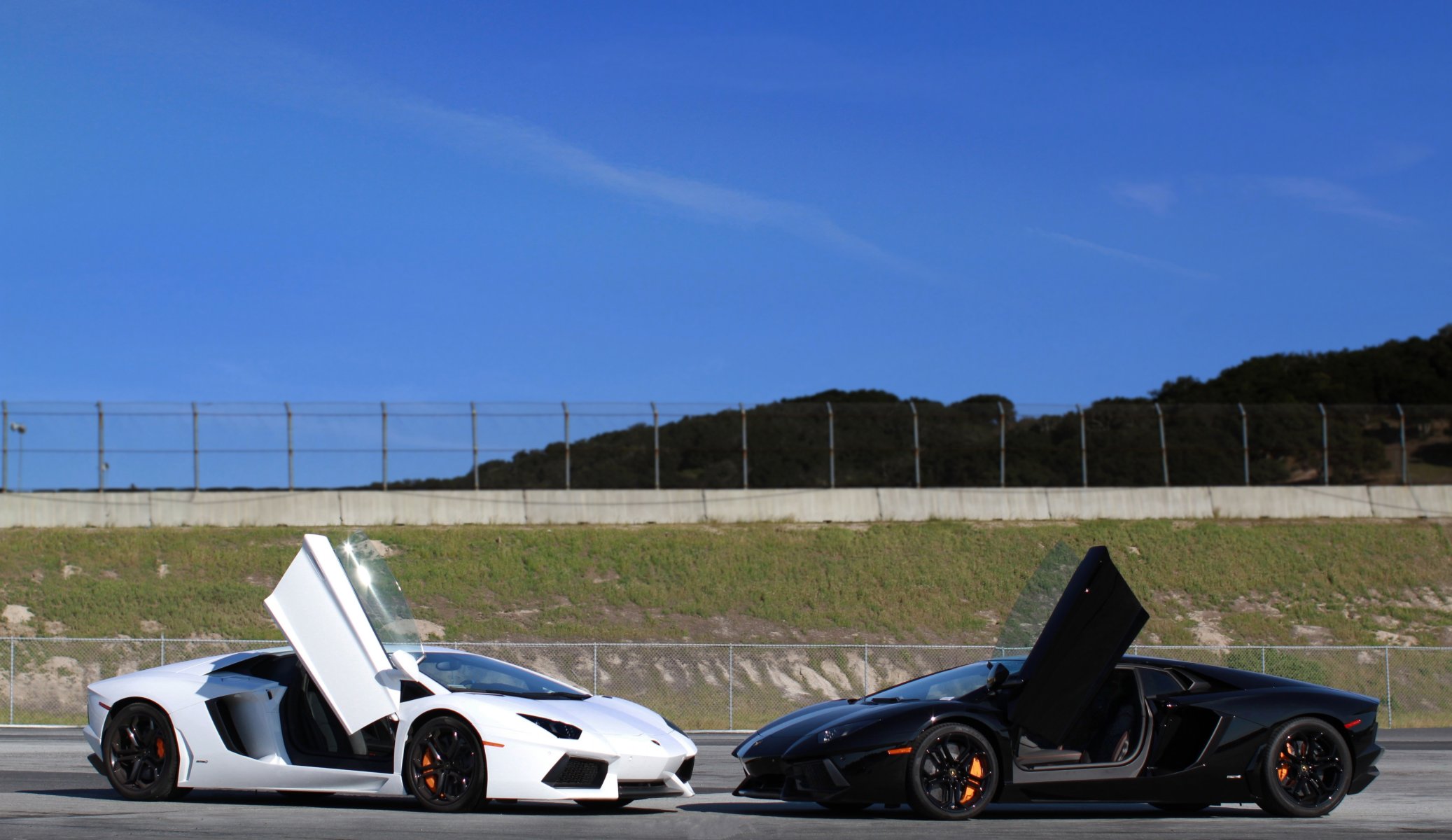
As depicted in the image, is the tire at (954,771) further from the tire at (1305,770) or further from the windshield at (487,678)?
the windshield at (487,678)

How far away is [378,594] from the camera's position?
859 cm

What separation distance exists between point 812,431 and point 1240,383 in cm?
5191

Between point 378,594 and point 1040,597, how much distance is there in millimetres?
4351

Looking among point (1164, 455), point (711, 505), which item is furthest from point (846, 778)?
point (1164, 455)

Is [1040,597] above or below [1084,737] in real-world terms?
above

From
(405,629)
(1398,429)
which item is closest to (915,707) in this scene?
(405,629)

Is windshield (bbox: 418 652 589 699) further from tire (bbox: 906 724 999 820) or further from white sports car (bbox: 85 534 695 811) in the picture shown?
tire (bbox: 906 724 999 820)

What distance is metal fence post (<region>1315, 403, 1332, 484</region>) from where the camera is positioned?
41634mm

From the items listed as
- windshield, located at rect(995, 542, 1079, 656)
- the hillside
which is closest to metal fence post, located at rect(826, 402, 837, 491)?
the hillside

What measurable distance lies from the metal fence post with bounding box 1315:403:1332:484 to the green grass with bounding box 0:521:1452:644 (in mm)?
5099

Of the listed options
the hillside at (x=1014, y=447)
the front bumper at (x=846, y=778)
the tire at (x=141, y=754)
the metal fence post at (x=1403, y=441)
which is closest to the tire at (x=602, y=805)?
the front bumper at (x=846, y=778)

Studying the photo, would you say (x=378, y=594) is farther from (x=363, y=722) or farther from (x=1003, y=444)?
(x=1003, y=444)

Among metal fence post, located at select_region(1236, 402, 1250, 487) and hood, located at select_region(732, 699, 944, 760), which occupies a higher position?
metal fence post, located at select_region(1236, 402, 1250, 487)

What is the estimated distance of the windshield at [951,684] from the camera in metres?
8.73
